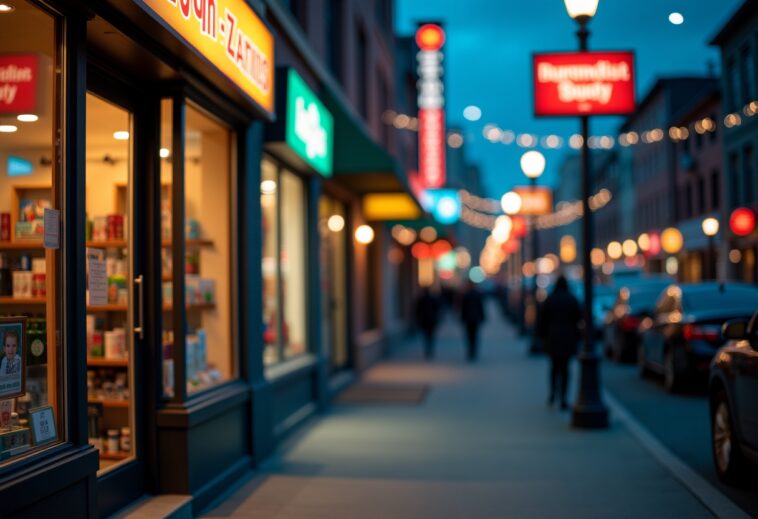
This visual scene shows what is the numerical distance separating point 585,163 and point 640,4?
8.96ft

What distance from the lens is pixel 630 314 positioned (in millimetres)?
18766

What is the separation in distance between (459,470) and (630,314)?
10964mm

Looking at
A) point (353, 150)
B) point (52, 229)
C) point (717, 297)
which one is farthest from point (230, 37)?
point (717, 297)

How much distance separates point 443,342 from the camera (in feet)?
93.4

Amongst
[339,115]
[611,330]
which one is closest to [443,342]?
[611,330]

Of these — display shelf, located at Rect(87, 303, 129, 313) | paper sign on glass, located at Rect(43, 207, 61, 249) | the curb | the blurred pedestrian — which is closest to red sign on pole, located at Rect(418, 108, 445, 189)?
the blurred pedestrian

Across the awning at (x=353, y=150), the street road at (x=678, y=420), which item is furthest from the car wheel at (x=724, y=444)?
the awning at (x=353, y=150)

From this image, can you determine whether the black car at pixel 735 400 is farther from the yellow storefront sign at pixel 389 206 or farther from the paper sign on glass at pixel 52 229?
the yellow storefront sign at pixel 389 206

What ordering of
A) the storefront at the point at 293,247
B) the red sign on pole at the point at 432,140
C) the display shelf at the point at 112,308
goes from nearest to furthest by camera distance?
the display shelf at the point at 112,308, the storefront at the point at 293,247, the red sign on pole at the point at 432,140

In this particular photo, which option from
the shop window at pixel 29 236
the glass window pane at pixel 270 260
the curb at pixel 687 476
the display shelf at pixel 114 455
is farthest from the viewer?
the glass window pane at pixel 270 260

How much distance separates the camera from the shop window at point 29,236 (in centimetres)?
481

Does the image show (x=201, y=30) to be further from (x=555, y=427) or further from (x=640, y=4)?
(x=555, y=427)

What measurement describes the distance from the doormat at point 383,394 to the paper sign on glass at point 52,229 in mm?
9013

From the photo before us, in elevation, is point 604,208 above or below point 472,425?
above
